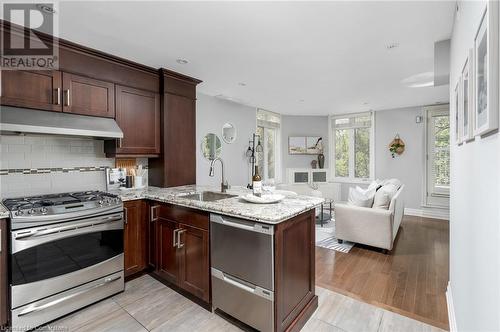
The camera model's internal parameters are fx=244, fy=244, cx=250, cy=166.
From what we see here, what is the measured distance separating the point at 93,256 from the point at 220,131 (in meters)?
3.08

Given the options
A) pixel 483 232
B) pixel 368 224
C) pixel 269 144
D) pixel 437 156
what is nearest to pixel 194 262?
pixel 483 232

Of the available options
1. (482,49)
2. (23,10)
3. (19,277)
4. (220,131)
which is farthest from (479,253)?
(220,131)

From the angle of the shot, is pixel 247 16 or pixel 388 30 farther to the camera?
pixel 388 30

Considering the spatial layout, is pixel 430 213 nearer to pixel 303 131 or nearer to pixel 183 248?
Answer: pixel 303 131

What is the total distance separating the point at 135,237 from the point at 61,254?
69cm

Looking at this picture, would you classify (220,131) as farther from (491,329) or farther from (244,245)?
(491,329)

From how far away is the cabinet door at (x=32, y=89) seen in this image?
2.11 m

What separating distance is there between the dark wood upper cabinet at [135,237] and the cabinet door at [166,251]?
22 centimetres

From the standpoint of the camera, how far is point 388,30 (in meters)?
2.19

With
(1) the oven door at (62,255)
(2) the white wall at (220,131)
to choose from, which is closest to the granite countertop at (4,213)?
(1) the oven door at (62,255)

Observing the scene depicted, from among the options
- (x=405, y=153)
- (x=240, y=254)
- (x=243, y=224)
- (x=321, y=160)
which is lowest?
(x=240, y=254)

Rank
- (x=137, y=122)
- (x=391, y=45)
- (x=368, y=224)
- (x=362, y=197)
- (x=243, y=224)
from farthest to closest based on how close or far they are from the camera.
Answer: (x=362, y=197) < (x=368, y=224) < (x=137, y=122) < (x=391, y=45) < (x=243, y=224)

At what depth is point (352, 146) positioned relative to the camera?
6.50 m

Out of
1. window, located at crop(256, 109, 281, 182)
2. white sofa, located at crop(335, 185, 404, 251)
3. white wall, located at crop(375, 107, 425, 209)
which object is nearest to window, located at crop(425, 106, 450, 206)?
white wall, located at crop(375, 107, 425, 209)
